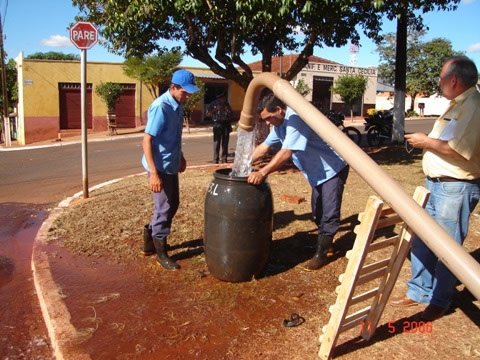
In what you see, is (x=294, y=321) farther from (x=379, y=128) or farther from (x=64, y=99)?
(x=64, y=99)

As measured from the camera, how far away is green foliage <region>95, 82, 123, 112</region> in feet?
74.5

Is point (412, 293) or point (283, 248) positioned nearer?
point (412, 293)

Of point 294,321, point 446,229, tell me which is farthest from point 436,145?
point 294,321

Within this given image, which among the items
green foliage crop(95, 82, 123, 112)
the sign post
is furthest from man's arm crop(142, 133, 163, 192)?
green foliage crop(95, 82, 123, 112)

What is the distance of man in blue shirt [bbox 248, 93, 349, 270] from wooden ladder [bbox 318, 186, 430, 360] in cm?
132

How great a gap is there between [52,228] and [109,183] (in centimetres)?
298

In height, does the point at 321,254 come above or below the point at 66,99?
below

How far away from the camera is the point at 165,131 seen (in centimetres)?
430

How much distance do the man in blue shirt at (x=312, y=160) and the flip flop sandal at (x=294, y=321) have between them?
3.38 ft

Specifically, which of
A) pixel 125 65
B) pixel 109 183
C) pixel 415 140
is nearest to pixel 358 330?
pixel 415 140

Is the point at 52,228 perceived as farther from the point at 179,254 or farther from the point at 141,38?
the point at 141,38

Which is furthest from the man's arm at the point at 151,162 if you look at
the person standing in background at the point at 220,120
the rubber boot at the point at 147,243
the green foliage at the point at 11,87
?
the green foliage at the point at 11,87

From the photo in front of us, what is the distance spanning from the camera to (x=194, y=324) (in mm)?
3471

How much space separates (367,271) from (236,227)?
4.55ft
